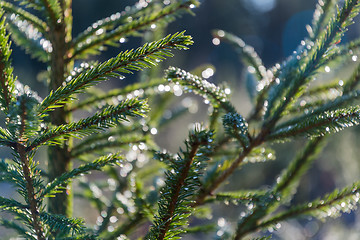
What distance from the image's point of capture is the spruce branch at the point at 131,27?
0.51m

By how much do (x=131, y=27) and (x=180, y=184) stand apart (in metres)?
0.31

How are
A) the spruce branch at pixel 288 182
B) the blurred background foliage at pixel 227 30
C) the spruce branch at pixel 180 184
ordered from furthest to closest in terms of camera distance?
the blurred background foliage at pixel 227 30, the spruce branch at pixel 288 182, the spruce branch at pixel 180 184

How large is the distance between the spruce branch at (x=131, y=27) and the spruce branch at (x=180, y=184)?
0.27 metres

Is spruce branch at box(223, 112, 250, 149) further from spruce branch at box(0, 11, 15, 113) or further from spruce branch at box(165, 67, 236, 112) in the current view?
spruce branch at box(0, 11, 15, 113)

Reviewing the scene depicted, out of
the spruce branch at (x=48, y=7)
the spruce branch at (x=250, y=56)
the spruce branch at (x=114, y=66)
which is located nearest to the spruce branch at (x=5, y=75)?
the spruce branch at (x=114, y=66)

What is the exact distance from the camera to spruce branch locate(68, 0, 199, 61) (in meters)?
0.51

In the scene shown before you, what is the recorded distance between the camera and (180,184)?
330 mm

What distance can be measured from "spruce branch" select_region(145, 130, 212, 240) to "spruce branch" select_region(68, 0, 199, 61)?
27 cm

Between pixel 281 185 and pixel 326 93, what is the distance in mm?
203

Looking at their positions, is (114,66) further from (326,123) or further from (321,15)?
(321,15)

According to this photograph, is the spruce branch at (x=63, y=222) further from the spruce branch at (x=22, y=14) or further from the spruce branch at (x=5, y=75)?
the spruce branch at (x=22, y=14)

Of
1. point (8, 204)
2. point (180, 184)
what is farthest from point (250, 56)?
point (8, 204)

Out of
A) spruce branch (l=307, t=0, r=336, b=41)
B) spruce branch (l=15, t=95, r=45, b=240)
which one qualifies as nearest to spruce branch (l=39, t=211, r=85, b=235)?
spruce branch (l=15, t=95, r=45, b=240)

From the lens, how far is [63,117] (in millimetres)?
580
